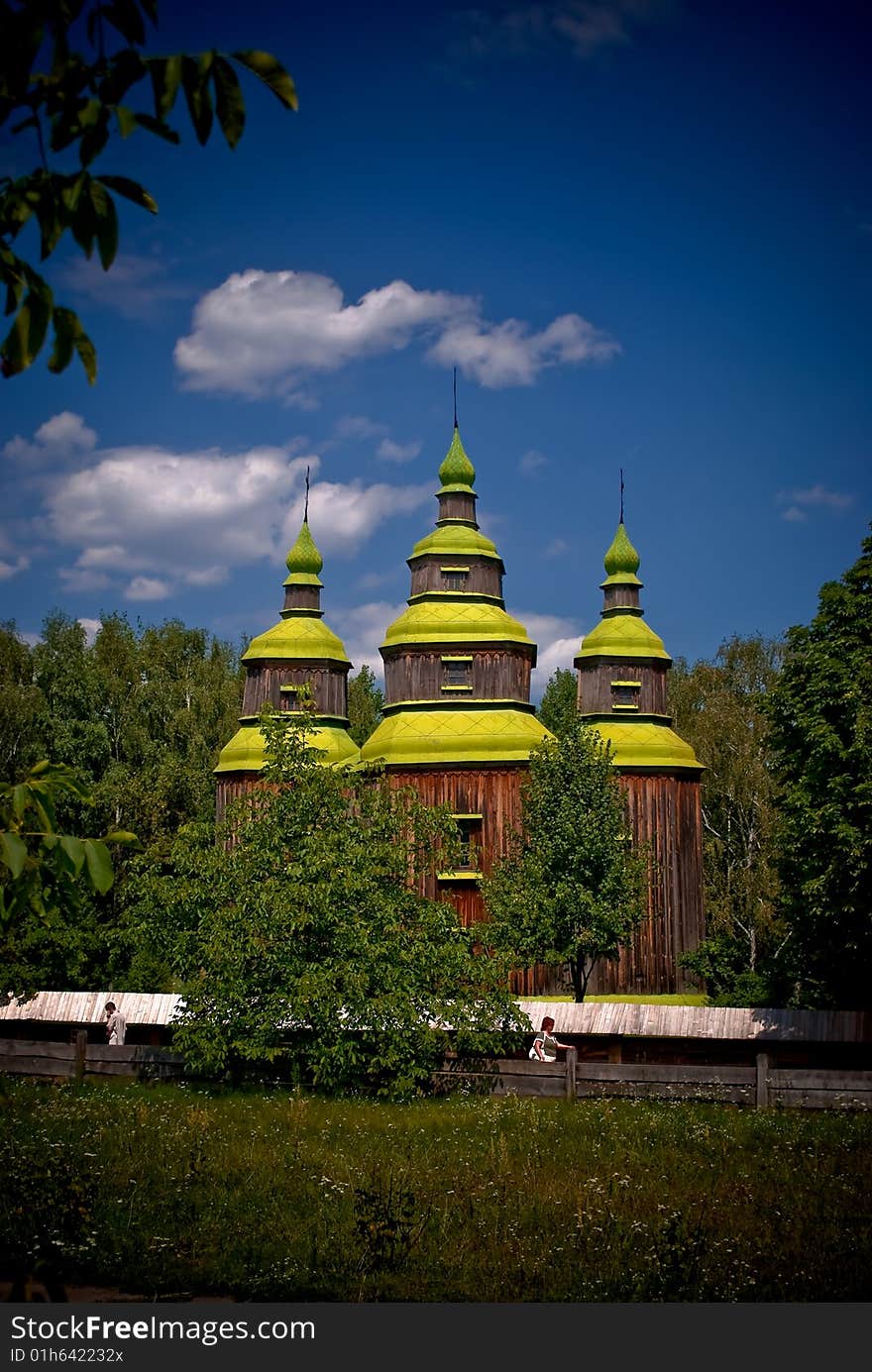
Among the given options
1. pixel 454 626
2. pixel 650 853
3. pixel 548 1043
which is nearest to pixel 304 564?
pixel 454 626

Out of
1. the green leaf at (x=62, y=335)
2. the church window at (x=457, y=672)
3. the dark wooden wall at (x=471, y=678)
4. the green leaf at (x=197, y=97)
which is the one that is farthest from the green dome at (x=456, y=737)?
the green leaf at (x=197, y=97)

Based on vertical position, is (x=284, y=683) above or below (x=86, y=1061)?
above

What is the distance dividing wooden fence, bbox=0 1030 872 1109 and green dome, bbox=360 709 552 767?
17.4 metres

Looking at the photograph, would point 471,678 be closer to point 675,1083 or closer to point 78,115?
point 675,1083

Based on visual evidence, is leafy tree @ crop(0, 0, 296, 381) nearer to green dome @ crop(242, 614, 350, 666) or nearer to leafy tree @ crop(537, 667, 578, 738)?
green dome @ crop(242, 614, 350, 666)

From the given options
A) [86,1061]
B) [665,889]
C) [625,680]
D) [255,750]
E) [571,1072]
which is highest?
[625,680]

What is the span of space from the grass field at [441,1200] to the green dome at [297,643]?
2949cm

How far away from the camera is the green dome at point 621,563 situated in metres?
48.7

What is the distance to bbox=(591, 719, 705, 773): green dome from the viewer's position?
40.9 meters

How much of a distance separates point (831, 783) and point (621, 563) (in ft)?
89.0

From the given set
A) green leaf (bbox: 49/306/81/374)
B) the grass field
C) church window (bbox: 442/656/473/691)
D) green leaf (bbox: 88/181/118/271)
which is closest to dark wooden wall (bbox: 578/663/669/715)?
church window (bbox: 442/656/473/691)

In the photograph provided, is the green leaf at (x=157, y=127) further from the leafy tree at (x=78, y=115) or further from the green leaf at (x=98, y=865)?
the green leaf at (x=98, y=865)

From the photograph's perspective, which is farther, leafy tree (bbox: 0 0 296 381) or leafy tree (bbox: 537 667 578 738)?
leafy tree (bbox: 537 667 578 738)

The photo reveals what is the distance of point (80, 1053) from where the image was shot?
2200cm
